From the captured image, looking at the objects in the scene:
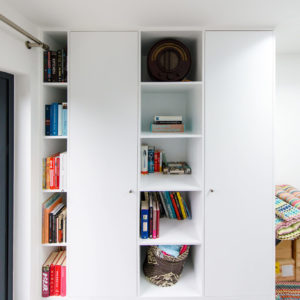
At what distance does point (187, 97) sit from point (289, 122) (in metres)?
1.14

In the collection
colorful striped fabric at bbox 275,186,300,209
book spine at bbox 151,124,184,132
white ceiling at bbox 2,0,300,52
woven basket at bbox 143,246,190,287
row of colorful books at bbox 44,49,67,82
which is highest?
white ceiling at bbox 2,0,300,52

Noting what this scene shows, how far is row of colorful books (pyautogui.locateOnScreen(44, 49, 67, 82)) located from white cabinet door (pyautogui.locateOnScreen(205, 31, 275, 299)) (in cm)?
112

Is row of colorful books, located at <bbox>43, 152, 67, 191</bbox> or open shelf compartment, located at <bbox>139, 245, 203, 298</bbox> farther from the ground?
row of colorful books, located at <bbox>43, 152, 67, 191</bbox>

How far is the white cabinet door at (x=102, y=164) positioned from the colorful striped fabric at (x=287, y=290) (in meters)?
1.26

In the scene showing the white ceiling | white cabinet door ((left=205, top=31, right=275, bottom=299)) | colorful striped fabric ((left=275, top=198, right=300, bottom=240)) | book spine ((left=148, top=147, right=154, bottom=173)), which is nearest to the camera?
the white ceiling

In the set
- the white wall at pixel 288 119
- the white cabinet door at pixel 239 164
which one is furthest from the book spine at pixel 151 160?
the white wall at pixel 288 119

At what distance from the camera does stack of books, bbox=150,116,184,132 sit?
6.88ft

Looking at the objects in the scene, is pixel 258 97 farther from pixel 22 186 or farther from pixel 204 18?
pixel 22 186

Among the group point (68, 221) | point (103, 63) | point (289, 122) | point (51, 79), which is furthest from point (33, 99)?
point (289, 122)

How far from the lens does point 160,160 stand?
2.32 m

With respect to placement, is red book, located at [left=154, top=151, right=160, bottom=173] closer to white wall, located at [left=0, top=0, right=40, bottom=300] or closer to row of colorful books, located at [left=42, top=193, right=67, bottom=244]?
row of colorful books, located at [left=42, top=193, right=67, bottom=244]

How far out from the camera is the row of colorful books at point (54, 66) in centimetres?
185

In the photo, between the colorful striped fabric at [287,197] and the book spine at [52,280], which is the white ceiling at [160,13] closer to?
the colorful striped fabric at [287,197]

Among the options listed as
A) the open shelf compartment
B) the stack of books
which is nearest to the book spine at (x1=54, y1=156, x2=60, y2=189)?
the stack of books
